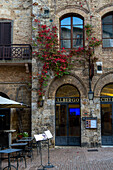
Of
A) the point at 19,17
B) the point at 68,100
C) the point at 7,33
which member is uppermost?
the point at 19,17

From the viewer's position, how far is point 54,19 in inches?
452

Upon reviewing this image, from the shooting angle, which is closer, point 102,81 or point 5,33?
point 102,81

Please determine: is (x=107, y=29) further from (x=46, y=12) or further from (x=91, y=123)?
(x=91, y=123)

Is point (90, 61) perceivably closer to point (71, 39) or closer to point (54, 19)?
point (71, 39)

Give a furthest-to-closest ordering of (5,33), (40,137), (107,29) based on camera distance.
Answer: (5,33) < (107,29) < (40,137)

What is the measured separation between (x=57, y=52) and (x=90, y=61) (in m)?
1.80

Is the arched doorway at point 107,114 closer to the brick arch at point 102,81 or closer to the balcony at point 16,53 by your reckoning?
the brick arch at point 102,81

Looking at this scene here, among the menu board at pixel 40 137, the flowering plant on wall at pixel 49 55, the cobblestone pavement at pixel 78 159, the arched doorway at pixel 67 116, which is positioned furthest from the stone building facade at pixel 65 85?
the menu board at pixel 40 137

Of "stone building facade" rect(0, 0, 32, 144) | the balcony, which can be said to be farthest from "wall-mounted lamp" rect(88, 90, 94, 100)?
the balcony

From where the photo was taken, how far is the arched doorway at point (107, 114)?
423 inches

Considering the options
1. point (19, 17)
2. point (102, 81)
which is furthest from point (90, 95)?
point (19, 17)

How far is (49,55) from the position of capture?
11.1 meters

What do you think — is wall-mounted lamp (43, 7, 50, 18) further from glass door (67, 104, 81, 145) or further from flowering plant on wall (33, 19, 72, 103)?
glass door (67, 104, 81, 145)

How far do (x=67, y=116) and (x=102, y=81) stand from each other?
2.58 metres
